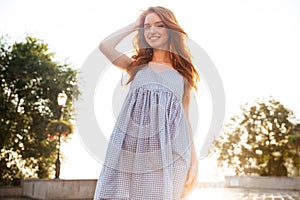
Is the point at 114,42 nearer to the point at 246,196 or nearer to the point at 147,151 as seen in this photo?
the point at 147,151

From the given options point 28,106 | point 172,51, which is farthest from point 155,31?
point 28,106

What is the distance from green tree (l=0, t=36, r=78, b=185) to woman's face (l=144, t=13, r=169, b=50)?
14066 mm

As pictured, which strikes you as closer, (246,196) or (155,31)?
(155,31)

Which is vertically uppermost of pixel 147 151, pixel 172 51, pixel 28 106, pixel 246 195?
pixel 28 106

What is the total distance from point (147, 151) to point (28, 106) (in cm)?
1555

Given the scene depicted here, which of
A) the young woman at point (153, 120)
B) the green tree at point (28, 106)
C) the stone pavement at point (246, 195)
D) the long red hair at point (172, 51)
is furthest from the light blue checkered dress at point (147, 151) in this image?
the green tree at point (28, 106)

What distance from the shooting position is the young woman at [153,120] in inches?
73.4

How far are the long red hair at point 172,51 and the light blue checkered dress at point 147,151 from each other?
0.74ft

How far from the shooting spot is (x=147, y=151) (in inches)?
74.6

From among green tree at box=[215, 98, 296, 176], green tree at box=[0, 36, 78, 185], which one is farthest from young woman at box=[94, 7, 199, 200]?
green tree at box=[215, 98, 296, 176]

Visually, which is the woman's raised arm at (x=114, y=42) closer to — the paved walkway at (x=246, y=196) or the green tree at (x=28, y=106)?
the paved walkway at (x=246, y=196)

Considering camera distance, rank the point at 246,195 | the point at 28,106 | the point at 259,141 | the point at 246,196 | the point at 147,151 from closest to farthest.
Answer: the point at 147,151
the point at 246,196
the point at 246,195
the point at 28,106
the point at 259,141

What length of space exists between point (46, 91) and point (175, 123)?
15607 mm

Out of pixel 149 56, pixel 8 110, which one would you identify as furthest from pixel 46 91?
pixel 149 56
